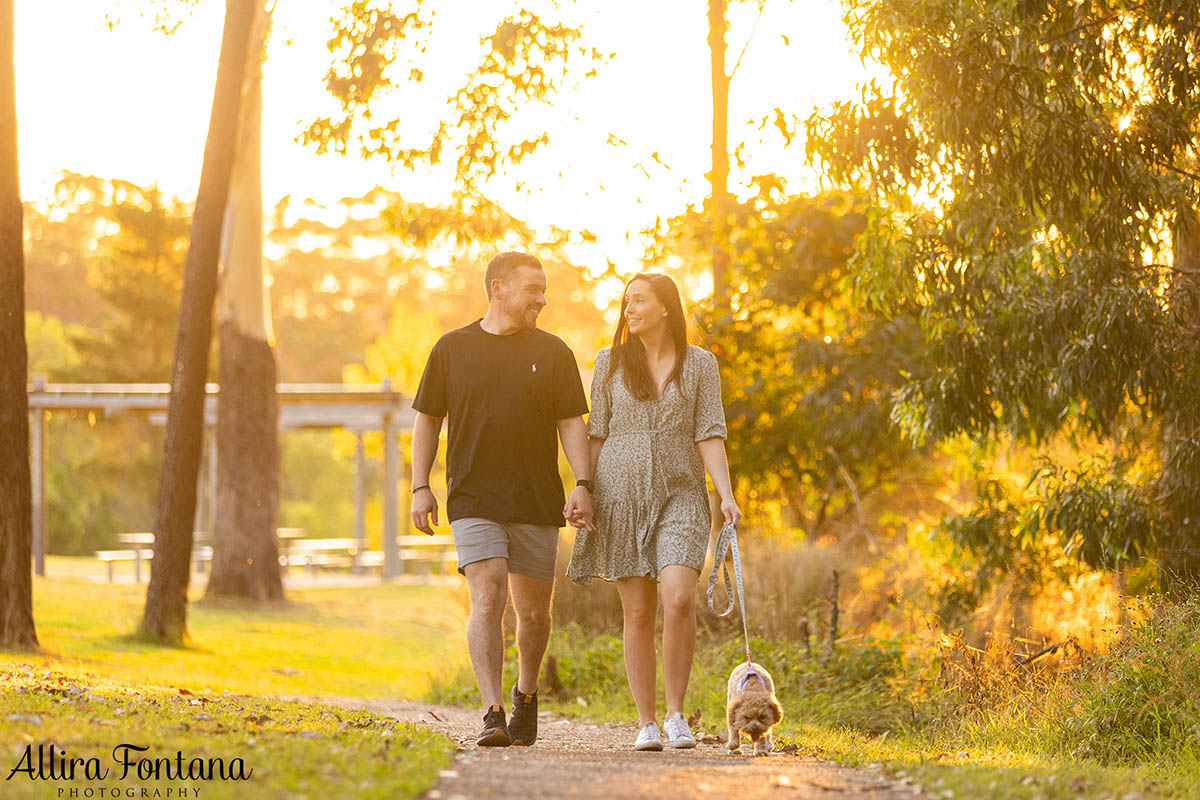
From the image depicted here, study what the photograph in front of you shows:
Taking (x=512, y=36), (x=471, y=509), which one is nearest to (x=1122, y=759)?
(x=471, y=509)

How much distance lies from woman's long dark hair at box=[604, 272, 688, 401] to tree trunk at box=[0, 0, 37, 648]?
233 inches

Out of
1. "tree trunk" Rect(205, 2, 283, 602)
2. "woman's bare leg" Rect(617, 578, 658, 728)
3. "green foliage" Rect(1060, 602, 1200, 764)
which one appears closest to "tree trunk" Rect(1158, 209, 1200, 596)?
"green foliage" Rect(1060, 602, 1200, 764)

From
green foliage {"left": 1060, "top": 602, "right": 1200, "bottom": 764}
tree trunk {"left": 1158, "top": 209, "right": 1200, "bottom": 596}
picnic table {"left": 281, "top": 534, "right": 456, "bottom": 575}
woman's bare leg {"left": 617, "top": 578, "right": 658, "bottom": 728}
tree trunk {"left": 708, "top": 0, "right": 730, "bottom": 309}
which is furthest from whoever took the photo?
picnic table {"left": 281, "top": 534, "right": 456, "bottom": 575}

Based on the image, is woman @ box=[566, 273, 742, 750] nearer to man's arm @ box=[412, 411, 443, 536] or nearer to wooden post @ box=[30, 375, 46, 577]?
man's arm @ box=[412, 411, 443, 536]

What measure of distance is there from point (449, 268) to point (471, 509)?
49.2 metres

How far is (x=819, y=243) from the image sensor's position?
14844 mm

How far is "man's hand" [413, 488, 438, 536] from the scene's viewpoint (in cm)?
639

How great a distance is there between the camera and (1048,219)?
920cm

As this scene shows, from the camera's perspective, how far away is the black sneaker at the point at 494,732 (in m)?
6.17

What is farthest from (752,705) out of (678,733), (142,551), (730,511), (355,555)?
(355,555)

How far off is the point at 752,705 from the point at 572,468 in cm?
123

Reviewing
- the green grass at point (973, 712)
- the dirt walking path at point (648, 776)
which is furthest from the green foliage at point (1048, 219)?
the dirt walking path at point (648, 776)

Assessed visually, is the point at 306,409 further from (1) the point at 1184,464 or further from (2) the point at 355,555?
(1) the point at 1184,464

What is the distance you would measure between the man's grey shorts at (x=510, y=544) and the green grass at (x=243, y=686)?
77cm
